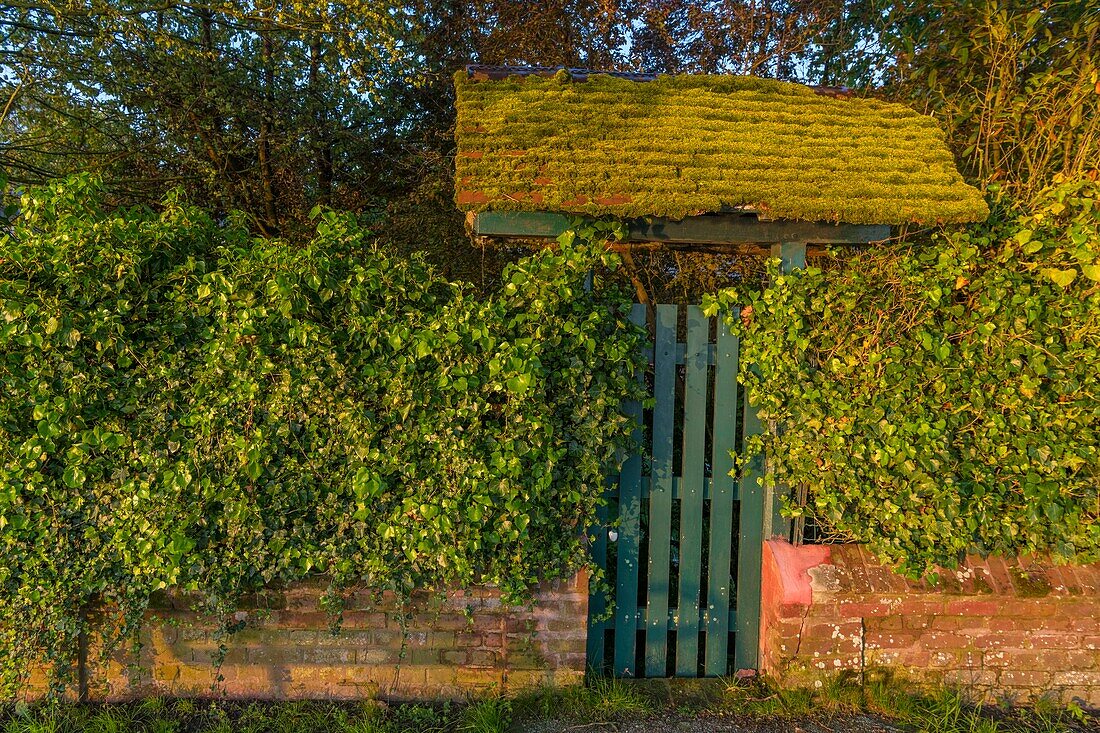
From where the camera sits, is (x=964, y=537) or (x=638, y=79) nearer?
(x=964, y=537)

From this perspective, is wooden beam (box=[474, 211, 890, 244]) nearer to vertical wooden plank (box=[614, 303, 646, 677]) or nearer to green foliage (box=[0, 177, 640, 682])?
green foliage (box=[0, 177, 640, 682])

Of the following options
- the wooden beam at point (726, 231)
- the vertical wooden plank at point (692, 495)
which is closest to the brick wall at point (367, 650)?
the vertical wooden plank at point (692, 495)

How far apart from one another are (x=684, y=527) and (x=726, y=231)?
1.68 m

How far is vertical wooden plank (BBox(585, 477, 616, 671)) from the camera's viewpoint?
3.30 m

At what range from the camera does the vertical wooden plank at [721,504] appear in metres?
3.36

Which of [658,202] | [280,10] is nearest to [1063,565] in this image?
[658,202]

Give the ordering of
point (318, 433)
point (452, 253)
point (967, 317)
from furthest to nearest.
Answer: point (452, 253) < point (967, 317) < point (318, 433)

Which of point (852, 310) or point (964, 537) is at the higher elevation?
point (852, 310)

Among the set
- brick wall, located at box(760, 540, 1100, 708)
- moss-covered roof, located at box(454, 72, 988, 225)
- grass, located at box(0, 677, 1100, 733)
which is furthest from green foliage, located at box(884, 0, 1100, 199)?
grass, located at box(0, 677, 1100, 733)

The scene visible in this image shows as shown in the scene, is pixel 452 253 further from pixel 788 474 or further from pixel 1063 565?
pixel 1063 565

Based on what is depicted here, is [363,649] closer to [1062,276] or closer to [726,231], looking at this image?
[726,231]

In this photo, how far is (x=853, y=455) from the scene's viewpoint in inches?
121

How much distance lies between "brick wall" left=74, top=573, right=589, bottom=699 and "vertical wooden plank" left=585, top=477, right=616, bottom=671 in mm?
149

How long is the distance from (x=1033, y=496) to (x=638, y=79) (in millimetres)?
3268
